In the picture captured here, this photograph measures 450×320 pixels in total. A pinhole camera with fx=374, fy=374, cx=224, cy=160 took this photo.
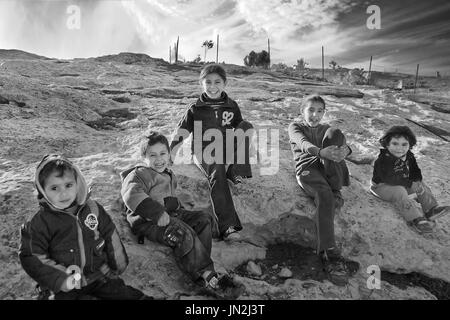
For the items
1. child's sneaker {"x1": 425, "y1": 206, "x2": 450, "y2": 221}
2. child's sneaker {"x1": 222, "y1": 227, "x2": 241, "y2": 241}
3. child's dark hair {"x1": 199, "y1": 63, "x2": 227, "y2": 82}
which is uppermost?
child's dark hair {"x1": 199, "y1": 63, "x2": 227, "y2": 82}

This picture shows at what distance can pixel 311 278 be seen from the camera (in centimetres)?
319

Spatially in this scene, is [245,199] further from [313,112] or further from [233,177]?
[313,112]

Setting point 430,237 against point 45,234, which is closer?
point 45,234

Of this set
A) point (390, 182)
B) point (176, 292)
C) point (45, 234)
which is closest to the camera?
point (45, 234)

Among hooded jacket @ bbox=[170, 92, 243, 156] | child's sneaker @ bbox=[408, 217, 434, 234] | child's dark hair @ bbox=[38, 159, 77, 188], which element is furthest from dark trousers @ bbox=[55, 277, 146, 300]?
child's sneaker @ bbox=[408, 217, 434, 234]

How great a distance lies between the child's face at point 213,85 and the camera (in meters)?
4.07

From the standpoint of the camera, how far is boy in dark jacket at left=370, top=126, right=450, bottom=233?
13.1 feet

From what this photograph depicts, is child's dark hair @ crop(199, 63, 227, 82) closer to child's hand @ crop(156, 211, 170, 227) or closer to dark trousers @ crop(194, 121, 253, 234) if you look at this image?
dark trousers @ crop(194, 121, 253, 234)

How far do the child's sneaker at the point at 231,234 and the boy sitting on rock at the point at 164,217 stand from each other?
13.6 inches

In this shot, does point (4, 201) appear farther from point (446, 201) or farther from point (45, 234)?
point (446, 201)

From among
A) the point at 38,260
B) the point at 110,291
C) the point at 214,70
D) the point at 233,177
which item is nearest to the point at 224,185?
the point at 233,177

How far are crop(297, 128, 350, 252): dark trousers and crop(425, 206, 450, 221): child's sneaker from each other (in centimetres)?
91

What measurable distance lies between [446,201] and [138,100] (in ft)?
17.3

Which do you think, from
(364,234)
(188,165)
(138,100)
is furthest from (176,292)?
(138,100)
